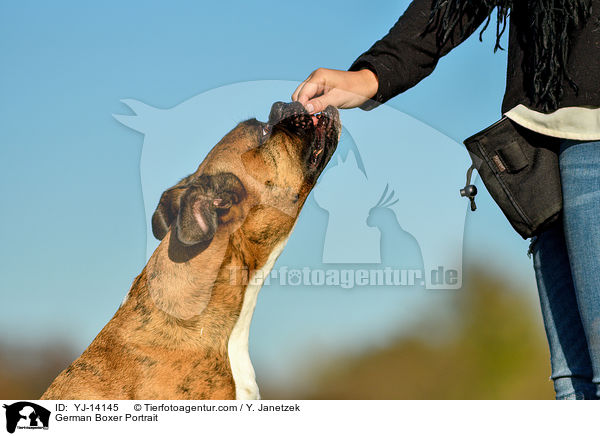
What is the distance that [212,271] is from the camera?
3.12m

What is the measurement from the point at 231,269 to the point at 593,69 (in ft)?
6.62

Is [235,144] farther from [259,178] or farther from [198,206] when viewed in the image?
[198,206]

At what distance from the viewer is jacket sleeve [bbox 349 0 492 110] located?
8.84 ft

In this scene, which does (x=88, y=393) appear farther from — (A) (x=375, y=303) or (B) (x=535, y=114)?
(B) (x=535, y=114)

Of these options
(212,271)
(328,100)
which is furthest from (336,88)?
(212,271)

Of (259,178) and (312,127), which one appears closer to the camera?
(312,127)

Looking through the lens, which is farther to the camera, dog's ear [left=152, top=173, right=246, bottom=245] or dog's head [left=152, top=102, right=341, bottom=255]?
dog's head [left=152, top=102, right=341, bottom=255]

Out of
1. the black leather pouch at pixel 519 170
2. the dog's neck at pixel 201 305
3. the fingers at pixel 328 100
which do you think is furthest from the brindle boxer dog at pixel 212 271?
the black leather pouch at pixel 519 170

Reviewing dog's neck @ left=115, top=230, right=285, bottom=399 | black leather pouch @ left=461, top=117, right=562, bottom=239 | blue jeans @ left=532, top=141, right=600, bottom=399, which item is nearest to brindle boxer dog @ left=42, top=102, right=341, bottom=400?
dog's neck @ left=115, top=230, right=285, bottom=399

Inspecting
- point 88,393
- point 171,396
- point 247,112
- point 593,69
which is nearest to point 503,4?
point 593,69

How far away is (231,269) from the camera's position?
124 inches
